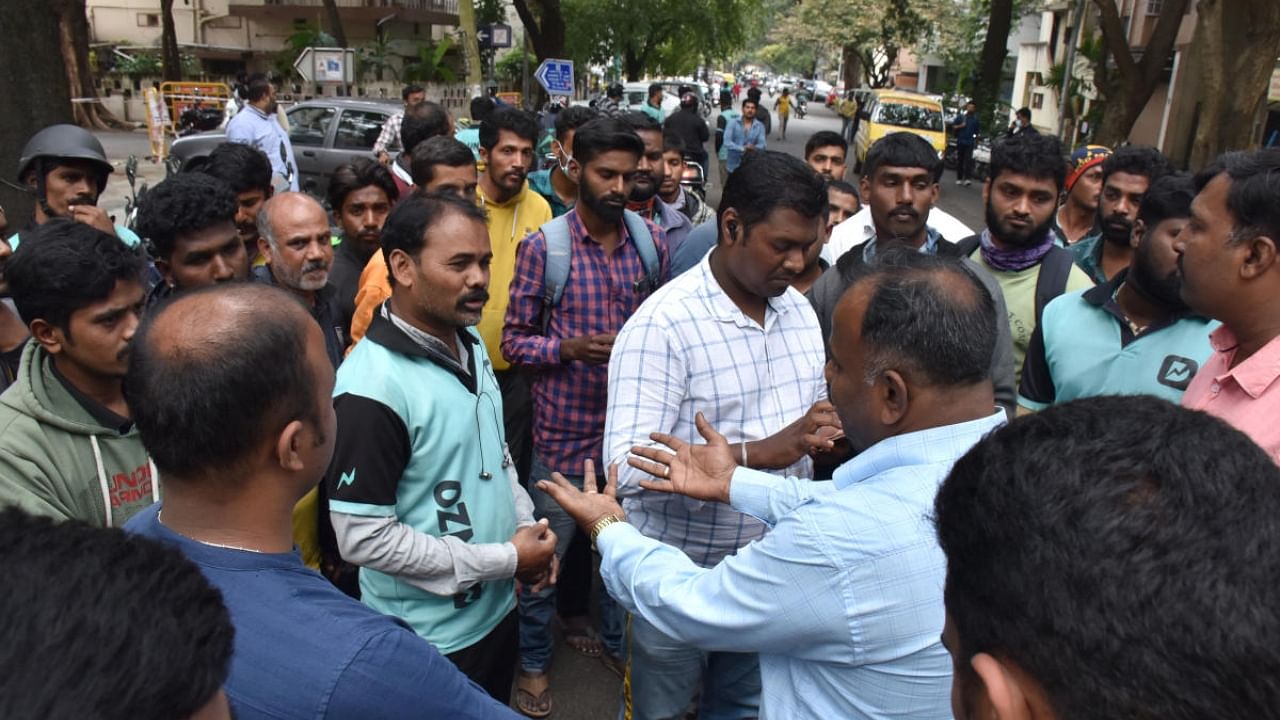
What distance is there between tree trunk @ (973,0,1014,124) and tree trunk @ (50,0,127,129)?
2189cm

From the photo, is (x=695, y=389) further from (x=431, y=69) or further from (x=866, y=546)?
(x=431, y=69)

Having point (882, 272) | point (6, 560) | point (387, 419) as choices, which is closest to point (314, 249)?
point (387, 419)

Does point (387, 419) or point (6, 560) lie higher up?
point (6, 560)

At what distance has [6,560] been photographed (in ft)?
2.74

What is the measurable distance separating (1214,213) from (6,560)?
2.50m

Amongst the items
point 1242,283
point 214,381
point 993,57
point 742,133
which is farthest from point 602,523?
point 993,57

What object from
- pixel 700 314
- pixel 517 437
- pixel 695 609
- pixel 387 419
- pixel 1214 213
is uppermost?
pixel 1214 213

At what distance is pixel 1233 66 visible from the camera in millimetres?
9289

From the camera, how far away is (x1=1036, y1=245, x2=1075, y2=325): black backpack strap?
138 inches

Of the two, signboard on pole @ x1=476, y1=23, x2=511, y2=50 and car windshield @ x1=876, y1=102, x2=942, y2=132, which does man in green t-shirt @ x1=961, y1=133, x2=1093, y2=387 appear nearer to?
signboard on pole @ x1=476, y1=23, x2=511, y2=50

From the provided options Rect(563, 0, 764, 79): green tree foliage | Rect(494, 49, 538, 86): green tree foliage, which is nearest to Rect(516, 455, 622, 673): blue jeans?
Rect(563, 0, 764, 79): green tree foliage

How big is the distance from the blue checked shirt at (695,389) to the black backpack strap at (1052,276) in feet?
4.70

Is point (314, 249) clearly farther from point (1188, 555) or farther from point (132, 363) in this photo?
point (1188, 555)

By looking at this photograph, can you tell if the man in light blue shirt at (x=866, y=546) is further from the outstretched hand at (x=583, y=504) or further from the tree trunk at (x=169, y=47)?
the tree trunk at (x=169, y=47)
